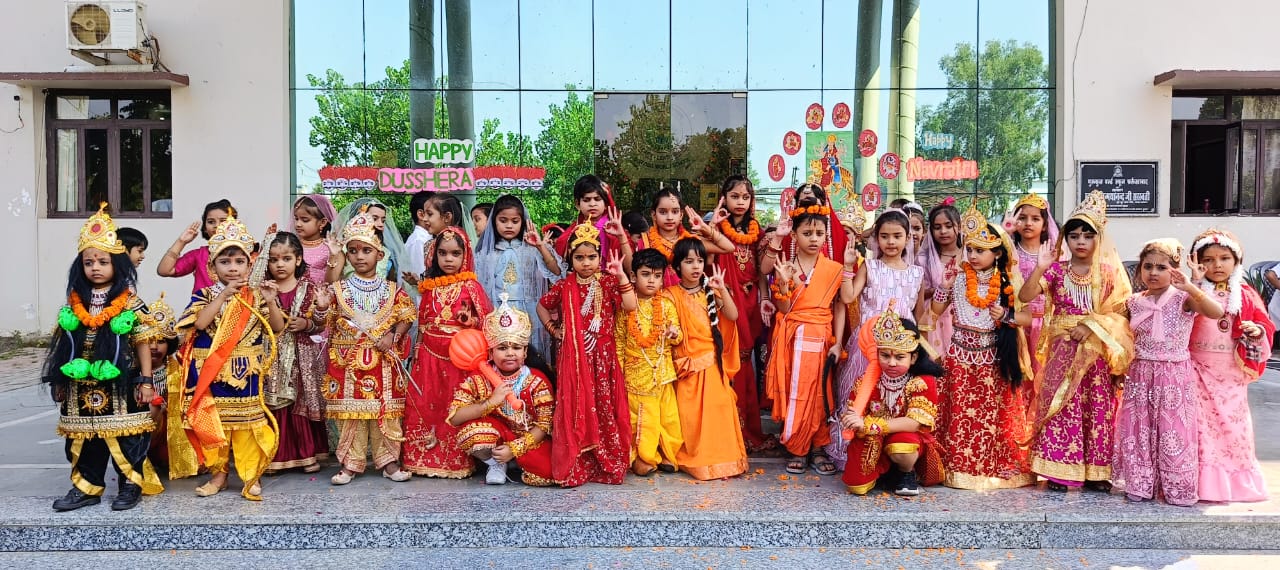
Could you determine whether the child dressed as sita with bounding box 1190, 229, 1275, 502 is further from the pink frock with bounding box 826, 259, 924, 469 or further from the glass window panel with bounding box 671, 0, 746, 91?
the glass window panel with bounding box 671, 0, 746, 91

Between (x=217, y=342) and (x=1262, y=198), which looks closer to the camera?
(x=217, y=342)

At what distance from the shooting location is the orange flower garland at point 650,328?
4414mm

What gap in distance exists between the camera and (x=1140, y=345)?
3.96 meters

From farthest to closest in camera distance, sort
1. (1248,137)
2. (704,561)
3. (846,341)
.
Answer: (1248,137)
(846,341)
(704,561)

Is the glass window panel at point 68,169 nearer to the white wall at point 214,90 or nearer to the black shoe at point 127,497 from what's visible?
the white wall at point 214,90

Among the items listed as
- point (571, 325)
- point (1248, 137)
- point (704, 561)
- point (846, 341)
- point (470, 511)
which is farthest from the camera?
point (1248, 137)

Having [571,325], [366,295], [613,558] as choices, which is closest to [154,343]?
[366,295]

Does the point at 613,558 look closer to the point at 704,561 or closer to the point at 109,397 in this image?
the point at 704,561

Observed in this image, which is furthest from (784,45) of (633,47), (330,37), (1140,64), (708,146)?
(330,37)

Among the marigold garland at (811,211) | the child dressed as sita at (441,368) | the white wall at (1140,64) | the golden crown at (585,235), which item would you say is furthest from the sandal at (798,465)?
the white wall at (1140,64)

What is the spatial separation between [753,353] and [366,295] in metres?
2.30

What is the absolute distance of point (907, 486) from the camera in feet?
13.2

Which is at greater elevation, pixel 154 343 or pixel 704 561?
pixel 154 343

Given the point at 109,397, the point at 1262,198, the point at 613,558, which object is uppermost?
the point at 1262,198
